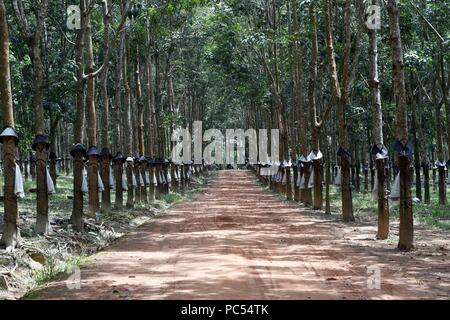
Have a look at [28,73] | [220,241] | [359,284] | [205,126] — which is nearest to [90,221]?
[220,241]

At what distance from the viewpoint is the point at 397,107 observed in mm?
12891

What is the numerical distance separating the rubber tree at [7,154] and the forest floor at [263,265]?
1.41 meters

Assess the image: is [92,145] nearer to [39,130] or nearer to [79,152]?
[79,152]

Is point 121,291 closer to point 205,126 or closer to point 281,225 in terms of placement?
point 281,225

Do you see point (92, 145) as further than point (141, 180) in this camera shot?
No

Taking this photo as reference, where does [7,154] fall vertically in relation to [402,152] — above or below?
above

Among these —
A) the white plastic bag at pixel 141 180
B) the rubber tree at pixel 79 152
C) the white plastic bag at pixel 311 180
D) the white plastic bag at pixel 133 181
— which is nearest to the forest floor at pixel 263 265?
the rubber tree at pixel 79 152

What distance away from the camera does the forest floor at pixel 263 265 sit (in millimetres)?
8617

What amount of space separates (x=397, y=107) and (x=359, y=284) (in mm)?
4947

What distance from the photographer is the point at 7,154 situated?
39.0 feet

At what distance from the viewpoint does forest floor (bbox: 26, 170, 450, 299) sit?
8617mm

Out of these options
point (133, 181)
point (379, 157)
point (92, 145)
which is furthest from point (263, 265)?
point (133, 181)

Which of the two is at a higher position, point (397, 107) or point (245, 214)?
point (397, 107)

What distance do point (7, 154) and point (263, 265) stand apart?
5.02 meters
